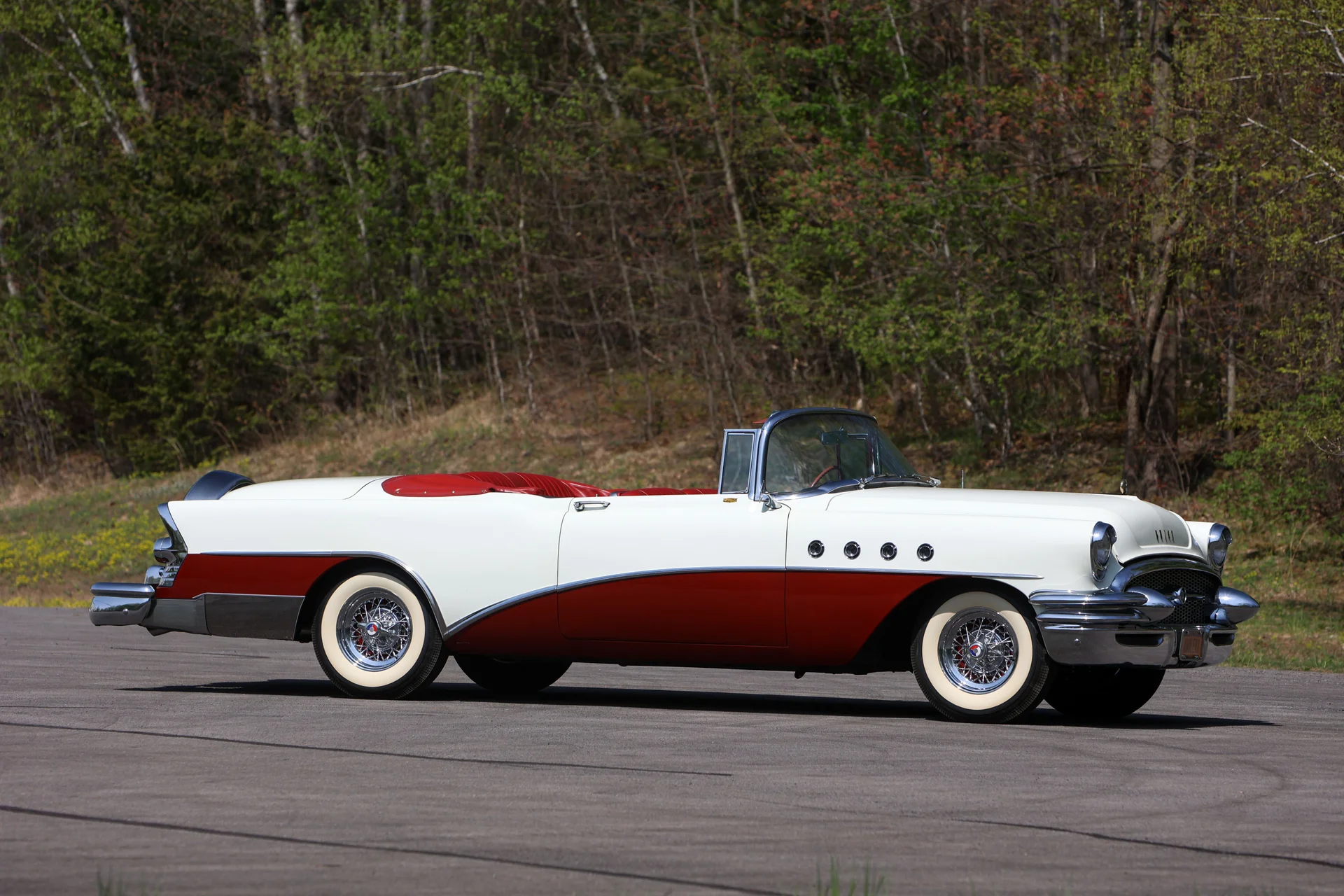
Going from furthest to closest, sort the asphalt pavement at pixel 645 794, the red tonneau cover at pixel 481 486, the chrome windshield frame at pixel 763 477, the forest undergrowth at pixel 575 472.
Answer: the forest undergrowth at pixel 575 472 < the red tonneau cover at pixel 481 486 < the chrome windshield frame at pixel 763 477 < the asphalt pavement at pixel 645 794

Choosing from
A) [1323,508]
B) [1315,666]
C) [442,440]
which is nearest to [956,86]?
[1323,508]

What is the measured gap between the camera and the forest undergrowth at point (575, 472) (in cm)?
2162

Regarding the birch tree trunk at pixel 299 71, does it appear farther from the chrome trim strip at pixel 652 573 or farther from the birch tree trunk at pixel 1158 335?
the chrome trim strip at pixel 652 573

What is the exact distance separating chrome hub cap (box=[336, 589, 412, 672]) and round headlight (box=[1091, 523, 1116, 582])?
4.05m

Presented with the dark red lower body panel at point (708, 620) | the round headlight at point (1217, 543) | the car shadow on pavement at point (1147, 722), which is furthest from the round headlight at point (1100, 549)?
the round headlight at point (1217, 543)

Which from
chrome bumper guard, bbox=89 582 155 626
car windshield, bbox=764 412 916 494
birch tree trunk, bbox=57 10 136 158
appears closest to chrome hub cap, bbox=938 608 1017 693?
car windshield, bbox=764 412 916 494

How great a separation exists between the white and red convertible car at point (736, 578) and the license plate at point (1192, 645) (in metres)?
0.01

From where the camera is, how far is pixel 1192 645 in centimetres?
877

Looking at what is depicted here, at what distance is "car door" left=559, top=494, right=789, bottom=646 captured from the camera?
30.3 feet

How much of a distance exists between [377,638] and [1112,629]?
14.3 ft

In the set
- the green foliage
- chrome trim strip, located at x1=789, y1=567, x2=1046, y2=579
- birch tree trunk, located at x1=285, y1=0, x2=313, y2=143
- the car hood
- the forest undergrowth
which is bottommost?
the forest undergrowth

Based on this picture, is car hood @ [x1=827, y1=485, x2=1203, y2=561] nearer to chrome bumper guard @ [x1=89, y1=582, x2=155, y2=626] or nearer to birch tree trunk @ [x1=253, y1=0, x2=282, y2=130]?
chrome bumper guard @ [x1=89, y1=582, x2=155, y2=626]

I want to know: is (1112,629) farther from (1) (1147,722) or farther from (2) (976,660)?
(1) (1147,722)

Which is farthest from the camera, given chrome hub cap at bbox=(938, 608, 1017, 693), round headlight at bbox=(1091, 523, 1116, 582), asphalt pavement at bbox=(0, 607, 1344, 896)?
chrome hub cap at bbox=(938, 608, 1017, 693)
